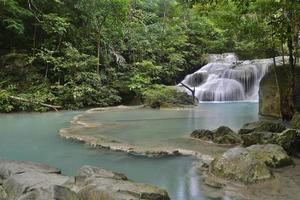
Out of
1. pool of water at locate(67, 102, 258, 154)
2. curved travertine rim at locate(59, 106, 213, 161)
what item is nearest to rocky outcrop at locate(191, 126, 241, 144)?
pool of water at locate(67, 102, 258, 154)

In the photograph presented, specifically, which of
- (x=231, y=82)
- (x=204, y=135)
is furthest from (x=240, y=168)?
(x=231, y=82)

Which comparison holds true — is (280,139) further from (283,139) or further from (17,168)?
(17,168)

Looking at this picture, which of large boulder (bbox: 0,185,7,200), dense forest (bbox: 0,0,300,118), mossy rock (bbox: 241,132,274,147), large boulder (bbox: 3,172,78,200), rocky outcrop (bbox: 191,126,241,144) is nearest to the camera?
large boulder (bbox: 3,172,78,200)

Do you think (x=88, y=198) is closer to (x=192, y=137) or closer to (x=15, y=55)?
(x=192, y=137)

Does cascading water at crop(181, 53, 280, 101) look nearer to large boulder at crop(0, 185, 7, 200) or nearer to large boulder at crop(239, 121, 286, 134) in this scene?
large boulder at crop(239, 121, 286, 134)

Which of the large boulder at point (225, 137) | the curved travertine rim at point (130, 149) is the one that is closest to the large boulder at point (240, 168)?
the curved travertine rim at point (130, 149)

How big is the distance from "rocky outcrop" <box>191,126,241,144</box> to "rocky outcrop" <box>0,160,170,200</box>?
3.38m

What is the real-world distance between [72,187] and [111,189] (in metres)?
0.61

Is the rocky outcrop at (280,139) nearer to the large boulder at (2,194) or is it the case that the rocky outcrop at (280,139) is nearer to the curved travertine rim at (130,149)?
the curved travertine rim at (130,149)

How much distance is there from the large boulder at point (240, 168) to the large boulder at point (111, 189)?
1338 mm

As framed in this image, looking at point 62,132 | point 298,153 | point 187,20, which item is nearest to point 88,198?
point 298,153

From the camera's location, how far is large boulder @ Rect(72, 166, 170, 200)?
12.5 feet

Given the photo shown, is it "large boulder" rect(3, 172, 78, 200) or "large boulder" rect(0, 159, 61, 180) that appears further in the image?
Result: "large boulder" rect(0, 159, 61, 180)

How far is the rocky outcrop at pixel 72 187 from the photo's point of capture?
376cm
